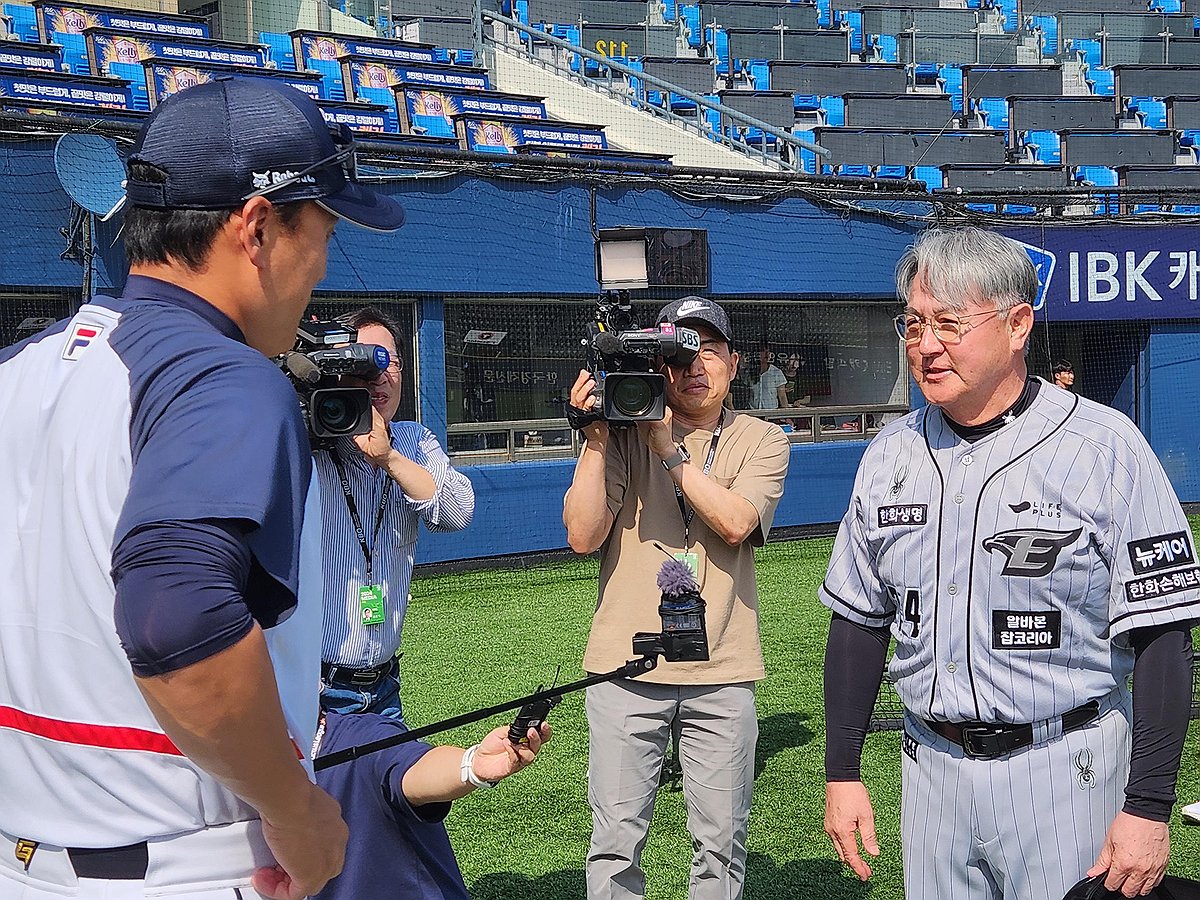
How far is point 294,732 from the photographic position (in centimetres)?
139

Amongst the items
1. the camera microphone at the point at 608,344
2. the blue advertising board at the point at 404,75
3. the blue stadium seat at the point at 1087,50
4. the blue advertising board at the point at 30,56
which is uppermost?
the blue stadium seat at the point at 1087,50

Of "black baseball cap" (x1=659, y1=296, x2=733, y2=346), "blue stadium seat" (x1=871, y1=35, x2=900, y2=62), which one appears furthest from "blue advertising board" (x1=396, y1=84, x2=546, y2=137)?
"black baseball cap" (x1=659, y1=296, x2=733, y2=346)

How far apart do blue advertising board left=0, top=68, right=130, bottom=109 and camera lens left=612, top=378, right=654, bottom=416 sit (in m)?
8.83

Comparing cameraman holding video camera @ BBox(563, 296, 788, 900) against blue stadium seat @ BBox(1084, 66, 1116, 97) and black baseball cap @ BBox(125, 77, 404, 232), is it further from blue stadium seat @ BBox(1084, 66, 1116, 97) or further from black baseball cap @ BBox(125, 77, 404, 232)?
blue stadium seat @ BBox(1084, 66, 1116, 97)

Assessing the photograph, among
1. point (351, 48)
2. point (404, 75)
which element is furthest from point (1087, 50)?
point (351, 48)

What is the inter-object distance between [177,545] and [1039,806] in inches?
68.3

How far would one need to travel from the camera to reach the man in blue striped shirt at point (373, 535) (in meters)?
2.95

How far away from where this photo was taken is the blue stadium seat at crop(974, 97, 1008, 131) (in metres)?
19.0

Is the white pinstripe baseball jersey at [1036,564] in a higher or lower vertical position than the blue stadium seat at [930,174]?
lower

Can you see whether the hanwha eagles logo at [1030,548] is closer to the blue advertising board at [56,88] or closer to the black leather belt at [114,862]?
the black leather belt at [114,862]

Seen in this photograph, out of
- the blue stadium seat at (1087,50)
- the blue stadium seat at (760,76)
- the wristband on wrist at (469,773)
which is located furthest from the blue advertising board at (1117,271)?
the wristband on wrist at (469,773)

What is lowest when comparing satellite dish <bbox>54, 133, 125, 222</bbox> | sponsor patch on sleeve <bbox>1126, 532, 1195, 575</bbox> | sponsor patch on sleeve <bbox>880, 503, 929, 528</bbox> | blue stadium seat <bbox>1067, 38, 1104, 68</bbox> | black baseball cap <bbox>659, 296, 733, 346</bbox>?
sponsor patch on sleeve <bbox>1126, 532, 1195, 575</bbox>

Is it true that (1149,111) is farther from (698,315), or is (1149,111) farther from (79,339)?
(79,339)

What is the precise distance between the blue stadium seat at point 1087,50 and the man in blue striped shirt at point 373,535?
2150 centimetres
